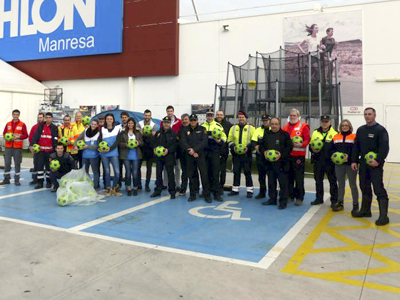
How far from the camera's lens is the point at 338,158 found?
6.07 meters

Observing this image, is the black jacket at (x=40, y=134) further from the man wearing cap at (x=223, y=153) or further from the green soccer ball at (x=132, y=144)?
the man wearing cap at (x=223, y=153)

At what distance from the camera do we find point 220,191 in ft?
24.0

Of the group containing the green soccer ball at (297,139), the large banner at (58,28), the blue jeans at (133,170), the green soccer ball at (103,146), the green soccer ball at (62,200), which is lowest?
the green soccer ball at (62,200)

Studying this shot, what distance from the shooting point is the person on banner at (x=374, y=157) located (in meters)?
5.53

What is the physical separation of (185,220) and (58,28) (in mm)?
19254

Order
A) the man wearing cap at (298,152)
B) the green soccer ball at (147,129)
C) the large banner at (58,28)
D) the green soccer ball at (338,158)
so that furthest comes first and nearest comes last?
the large banner at (58,28), the green soccer ball at (147,129), the man wearing cap at (298,152), the green soccer ball at (338,158)

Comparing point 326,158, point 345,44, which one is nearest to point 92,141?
point 326,158

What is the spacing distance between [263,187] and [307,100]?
467cm

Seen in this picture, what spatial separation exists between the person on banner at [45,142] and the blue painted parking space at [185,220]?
0.88 m

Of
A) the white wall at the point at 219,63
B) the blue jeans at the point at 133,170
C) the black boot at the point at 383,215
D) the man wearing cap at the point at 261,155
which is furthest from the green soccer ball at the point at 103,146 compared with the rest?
the white wall at the point at 219,63

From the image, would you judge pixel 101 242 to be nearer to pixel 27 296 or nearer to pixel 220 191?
pixel 27 296

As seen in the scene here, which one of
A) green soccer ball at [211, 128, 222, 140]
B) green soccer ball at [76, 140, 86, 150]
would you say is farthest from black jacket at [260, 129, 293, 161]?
green soccer ball at [76, 140, 86, 150]

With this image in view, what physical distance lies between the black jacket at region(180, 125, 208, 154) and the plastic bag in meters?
2.08

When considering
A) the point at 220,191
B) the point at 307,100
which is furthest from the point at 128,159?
the point at 307,100
